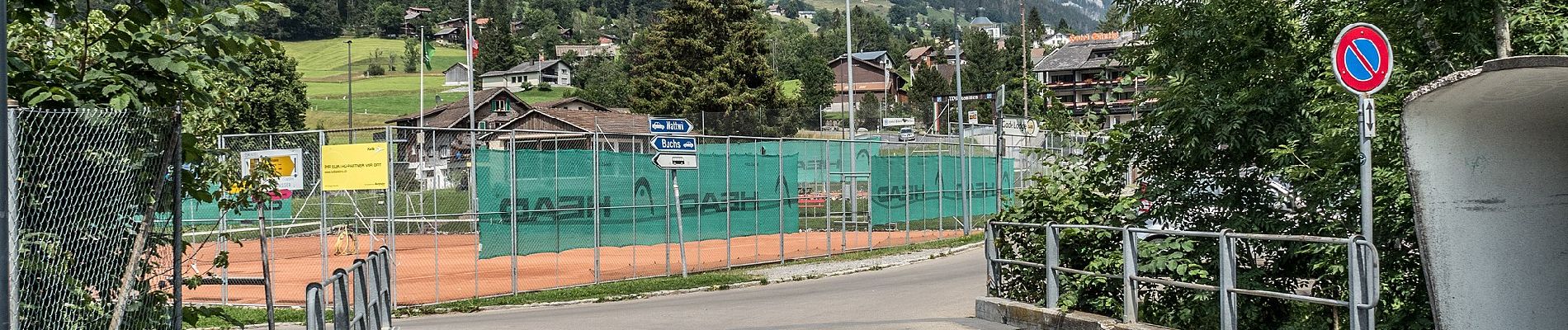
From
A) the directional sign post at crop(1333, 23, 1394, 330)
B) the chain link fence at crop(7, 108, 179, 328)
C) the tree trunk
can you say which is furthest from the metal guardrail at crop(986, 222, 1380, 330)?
the chain link fence at crop(7, 108, 179, 328)

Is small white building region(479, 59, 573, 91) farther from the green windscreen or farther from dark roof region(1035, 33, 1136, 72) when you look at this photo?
the green windscreen

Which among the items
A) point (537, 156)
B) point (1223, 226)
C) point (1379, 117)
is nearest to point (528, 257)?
point (537, 156)

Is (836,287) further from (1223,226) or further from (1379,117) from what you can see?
(1379,117)

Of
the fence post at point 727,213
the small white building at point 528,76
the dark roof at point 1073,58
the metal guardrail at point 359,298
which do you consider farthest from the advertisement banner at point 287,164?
the small white building at point 528,76

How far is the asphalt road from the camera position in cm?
1429

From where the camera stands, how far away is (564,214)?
2070 centimetres

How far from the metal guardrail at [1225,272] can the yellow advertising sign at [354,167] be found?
7921mm

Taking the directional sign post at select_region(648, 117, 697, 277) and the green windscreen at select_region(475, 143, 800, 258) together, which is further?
the directional sign post at select_region(648, 117, 697, 277)

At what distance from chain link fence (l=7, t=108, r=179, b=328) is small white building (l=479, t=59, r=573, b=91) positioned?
139 m

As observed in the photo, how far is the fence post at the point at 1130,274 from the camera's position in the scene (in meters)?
11.2

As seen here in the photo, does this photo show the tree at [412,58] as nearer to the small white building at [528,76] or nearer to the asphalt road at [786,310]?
the small white building at [528,76]

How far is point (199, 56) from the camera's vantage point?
689 centimetres

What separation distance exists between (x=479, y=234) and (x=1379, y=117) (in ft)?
43.0

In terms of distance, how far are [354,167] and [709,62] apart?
176 feet
